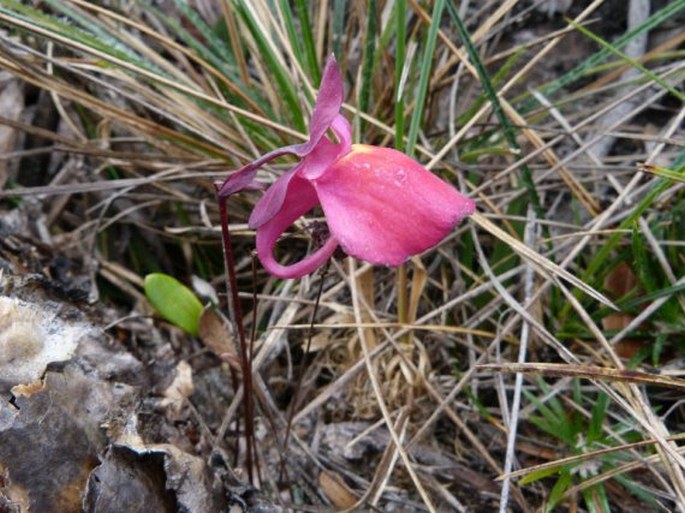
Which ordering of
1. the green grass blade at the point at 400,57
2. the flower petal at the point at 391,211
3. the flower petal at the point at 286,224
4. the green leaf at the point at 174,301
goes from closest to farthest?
the flower petal at the point at 391,211 < the flower petal at the point at 286,224 < the green grass blade at the point at 400,57 < the green leaf at the point at 174,301

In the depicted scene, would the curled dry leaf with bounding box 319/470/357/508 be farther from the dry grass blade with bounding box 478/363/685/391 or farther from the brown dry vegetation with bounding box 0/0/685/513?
the dry grass blade with bounding box 478/363/685/391

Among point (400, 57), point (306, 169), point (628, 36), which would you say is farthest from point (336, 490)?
point (628, 36)

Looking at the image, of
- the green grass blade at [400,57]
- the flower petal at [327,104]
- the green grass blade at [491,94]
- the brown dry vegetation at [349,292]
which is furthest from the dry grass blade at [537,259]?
the flower petal at [327,104]

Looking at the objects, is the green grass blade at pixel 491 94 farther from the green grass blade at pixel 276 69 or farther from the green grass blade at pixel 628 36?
the green grass blade at pixel 276 69

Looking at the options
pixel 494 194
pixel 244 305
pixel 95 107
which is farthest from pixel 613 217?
pixel 95 107

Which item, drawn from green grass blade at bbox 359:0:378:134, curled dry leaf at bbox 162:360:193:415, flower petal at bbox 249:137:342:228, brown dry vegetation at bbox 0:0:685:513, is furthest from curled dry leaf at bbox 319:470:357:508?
green grass blade at bbox 359:0:378:134

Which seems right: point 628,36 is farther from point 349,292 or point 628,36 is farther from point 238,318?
point 238,318
